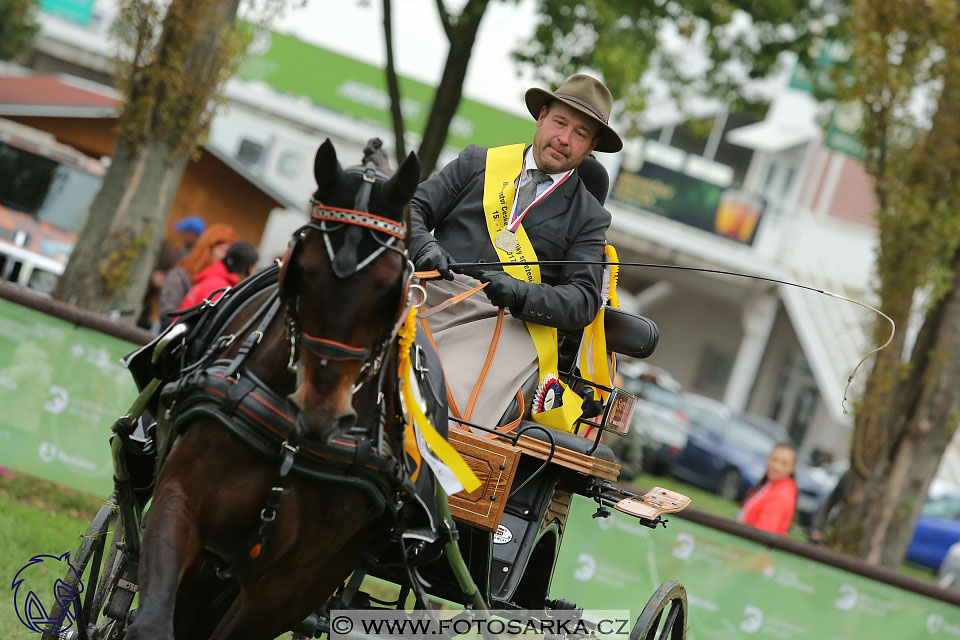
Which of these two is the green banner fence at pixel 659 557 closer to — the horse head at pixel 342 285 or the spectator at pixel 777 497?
the spectator at pixel 777 497

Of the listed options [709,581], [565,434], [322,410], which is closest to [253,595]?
[322,410]

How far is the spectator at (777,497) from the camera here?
9.48m

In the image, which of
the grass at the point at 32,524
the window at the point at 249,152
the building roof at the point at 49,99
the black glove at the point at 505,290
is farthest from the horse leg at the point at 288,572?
the window at the point at 249,152

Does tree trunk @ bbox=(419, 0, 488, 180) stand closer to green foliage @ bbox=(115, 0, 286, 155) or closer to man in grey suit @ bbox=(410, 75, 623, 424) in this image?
green foliage @ bbox=(115, 0, 286, 155)

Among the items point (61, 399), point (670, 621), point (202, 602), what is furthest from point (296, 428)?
point (61, 399)

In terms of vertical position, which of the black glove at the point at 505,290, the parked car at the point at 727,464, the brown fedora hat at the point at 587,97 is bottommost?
the parked car at the point at 727,464

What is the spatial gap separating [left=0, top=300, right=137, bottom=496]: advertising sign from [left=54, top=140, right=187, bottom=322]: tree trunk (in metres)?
1.68

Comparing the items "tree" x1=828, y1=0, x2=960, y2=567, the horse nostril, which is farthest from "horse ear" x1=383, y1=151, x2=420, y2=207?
"tree" x1=828, y1=0, x2=960, y2=567

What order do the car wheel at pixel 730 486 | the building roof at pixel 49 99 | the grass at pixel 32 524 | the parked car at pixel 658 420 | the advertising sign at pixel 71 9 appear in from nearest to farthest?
the grass at pixel 32 524 < the building roof at pixel 49 99 < the parked car at pixel 658 420 < the car wheel at pixel 730 486 < the advertising sign at pixel 71 9

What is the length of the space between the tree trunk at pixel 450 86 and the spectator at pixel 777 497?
5.49m

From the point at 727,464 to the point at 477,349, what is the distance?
18.0 meters

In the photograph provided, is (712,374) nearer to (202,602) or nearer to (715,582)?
(715,582)

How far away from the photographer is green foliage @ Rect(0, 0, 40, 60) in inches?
1196

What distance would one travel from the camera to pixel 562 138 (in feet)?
16.5
